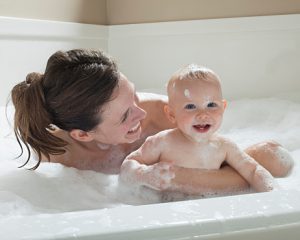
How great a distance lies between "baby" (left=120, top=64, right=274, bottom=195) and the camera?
3.32 ft

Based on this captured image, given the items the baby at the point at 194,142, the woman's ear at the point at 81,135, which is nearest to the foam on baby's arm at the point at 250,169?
the baby at the point at 194,142

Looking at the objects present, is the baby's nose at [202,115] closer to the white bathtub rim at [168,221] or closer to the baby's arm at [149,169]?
the baby's arm at [149,169]

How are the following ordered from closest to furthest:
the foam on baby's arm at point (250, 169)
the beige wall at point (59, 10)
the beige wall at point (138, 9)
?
the foam on baby's arm at point (250, 169)
the beige wall at point (59, 10)
the beige wall at point (138, 9)

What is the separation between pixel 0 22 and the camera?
60.8 inches

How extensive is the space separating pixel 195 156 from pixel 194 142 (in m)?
0.03

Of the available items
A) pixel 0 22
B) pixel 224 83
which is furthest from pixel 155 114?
pixel 224 83

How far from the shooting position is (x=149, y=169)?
101cm

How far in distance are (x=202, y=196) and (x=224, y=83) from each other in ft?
3.60

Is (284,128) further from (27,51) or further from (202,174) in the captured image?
(27,51)

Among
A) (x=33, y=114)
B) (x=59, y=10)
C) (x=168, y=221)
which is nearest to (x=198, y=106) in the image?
(x=33, y=114)

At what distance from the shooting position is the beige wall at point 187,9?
1912 mm

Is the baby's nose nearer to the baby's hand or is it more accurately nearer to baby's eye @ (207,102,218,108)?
baby's eye @ (207,102,218,108)

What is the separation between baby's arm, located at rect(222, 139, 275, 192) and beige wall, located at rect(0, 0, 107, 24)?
998 mm

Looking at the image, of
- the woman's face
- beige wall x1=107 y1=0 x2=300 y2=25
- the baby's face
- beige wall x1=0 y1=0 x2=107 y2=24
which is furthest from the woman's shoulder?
beige wall x1=107 y1=0 x2=300 y2=25
